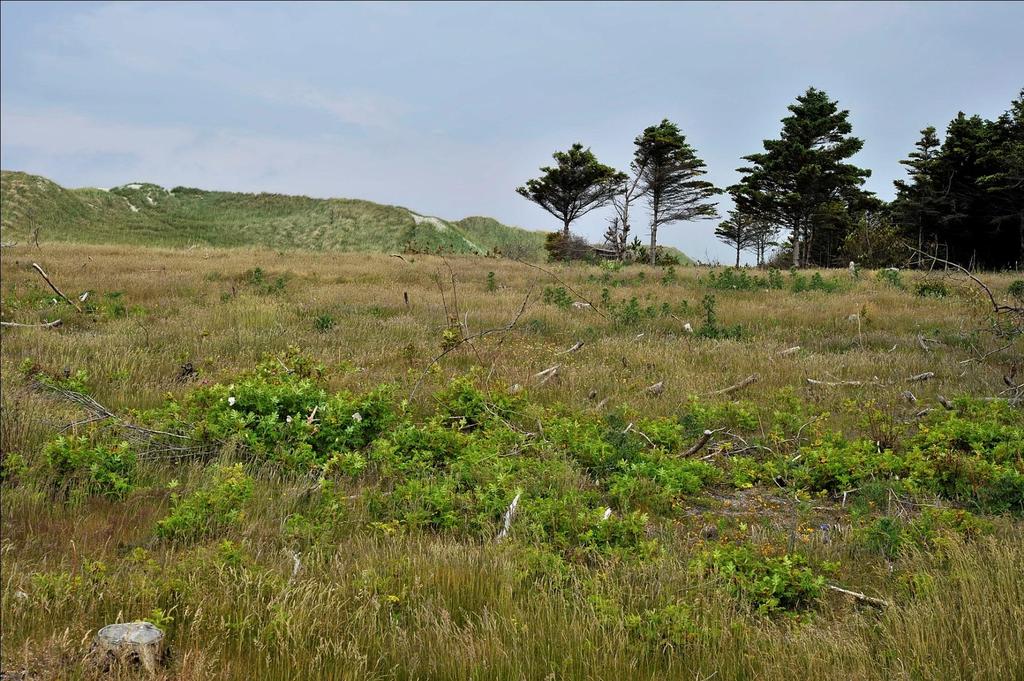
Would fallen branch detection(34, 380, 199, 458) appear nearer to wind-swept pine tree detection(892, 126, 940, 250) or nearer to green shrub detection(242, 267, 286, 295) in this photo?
green shrub detection(242, 267, 286, 295)

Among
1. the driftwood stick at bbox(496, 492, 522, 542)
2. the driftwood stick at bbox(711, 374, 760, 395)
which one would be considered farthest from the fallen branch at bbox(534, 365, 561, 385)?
the driftwood stick at bbox(496, 492, 522, 542)

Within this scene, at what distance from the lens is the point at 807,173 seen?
3775 cm

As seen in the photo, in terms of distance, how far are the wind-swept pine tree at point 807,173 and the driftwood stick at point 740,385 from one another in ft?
116

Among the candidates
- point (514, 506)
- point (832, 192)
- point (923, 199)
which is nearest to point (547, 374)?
point (514, 506)

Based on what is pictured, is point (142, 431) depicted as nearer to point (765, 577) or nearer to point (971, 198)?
point (765, 577)

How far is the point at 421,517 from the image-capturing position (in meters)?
3.57

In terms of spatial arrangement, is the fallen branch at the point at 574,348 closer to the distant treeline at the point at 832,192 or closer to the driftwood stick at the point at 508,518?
the driftwood stick at the point at 508,518

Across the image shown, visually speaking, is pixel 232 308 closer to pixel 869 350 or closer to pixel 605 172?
pixel 869 350

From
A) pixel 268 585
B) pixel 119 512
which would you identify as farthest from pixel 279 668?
pixel 119 512

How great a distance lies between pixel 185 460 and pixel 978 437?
643 cm

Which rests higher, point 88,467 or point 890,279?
point 890,279

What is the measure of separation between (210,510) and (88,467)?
1.21m

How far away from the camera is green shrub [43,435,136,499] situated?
3842mm

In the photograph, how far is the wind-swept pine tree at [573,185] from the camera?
143 feet
